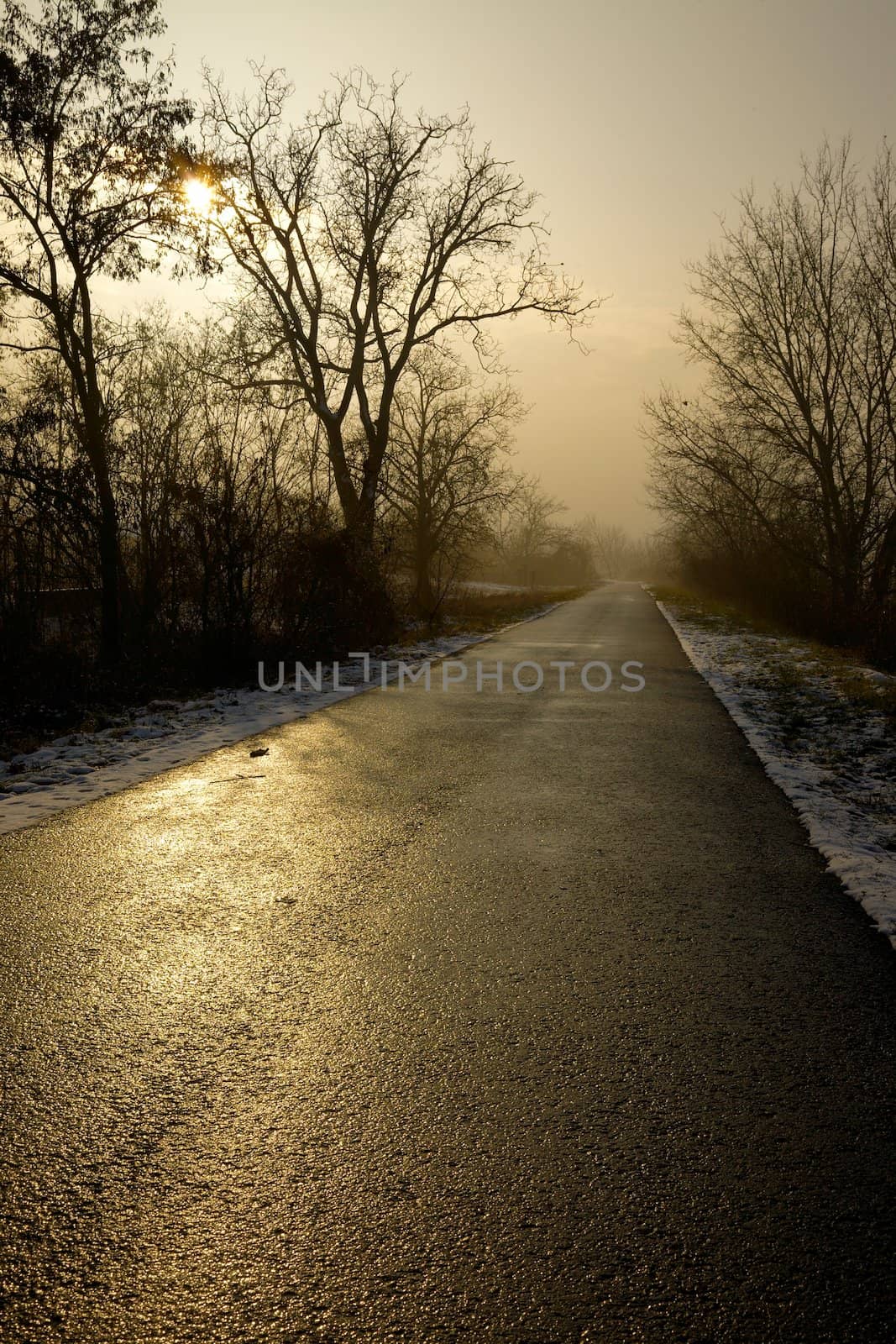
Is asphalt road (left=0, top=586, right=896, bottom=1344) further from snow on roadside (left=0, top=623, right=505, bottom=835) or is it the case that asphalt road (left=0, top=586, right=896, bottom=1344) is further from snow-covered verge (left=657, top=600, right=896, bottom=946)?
snow on roadside (left=0, top=623, right=505, bottom=835)

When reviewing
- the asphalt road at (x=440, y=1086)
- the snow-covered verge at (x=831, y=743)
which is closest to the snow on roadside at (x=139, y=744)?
the asphalt road at (x=440, y=1086)

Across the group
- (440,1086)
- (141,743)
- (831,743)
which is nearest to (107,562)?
(141,743)

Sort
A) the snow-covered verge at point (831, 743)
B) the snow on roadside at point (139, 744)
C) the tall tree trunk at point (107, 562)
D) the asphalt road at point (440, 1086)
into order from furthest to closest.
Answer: the tall tree trunk at point (107, 562), the snow on roadside at point (139, 744), the snow-covered verge at point (831, 743), the asphalt road at point (440, 1086)

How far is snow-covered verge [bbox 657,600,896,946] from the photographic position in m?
5.14

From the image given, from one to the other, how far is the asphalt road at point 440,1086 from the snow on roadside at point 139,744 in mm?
932

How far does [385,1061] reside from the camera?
2.91 meters

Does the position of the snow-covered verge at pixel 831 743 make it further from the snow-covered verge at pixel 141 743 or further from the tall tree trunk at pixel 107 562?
the tall tree trunk at pixel 107 562

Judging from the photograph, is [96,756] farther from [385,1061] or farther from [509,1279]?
[509,1279]

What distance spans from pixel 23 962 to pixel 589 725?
22.3ft

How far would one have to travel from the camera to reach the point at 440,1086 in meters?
2.77

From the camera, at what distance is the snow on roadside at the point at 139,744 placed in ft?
21.7

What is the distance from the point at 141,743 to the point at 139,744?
5 cm

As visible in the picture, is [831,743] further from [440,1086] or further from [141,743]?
[440,1086]

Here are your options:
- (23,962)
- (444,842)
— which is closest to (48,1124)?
(23,962)
